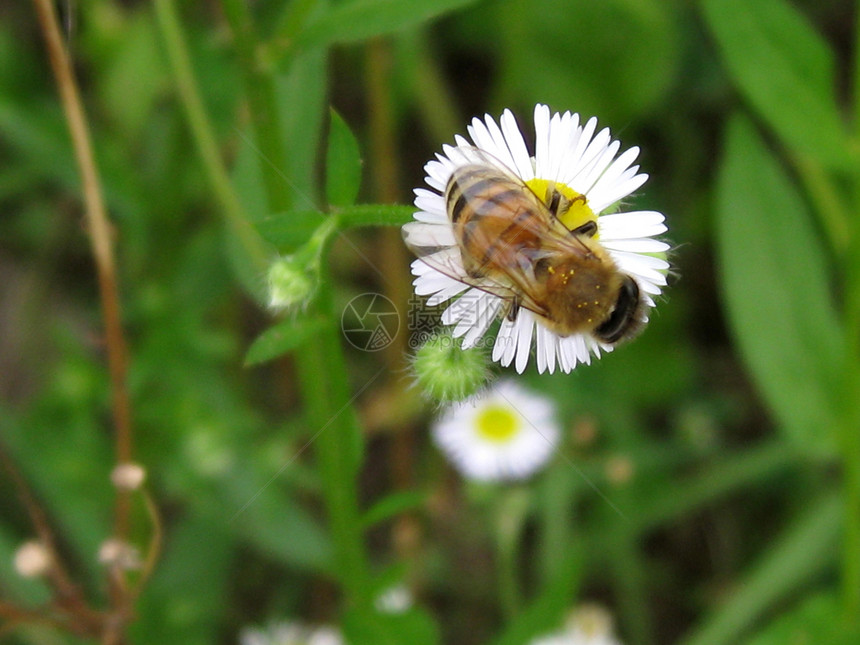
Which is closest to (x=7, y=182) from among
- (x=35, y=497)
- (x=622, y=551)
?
(x=35, y=497)

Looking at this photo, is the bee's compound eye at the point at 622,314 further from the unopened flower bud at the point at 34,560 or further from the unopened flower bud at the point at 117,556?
the unopened flower bud at the point at 34,560

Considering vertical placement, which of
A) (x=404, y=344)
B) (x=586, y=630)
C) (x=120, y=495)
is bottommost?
(x=586, y=630)

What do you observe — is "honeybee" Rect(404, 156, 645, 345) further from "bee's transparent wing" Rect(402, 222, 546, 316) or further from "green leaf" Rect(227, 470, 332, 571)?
"green leaf" Rect(227, 470, 332, 571)

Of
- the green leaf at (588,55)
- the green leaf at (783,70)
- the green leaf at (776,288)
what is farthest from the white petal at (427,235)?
the green leaf at (588,55)

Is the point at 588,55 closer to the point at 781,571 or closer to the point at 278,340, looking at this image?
the point at 781,571

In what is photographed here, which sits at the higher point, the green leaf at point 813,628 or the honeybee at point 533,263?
the honeybee at point 533,263

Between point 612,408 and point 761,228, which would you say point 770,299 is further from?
point 612,408

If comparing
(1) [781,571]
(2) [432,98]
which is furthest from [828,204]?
(2) [432,98]
